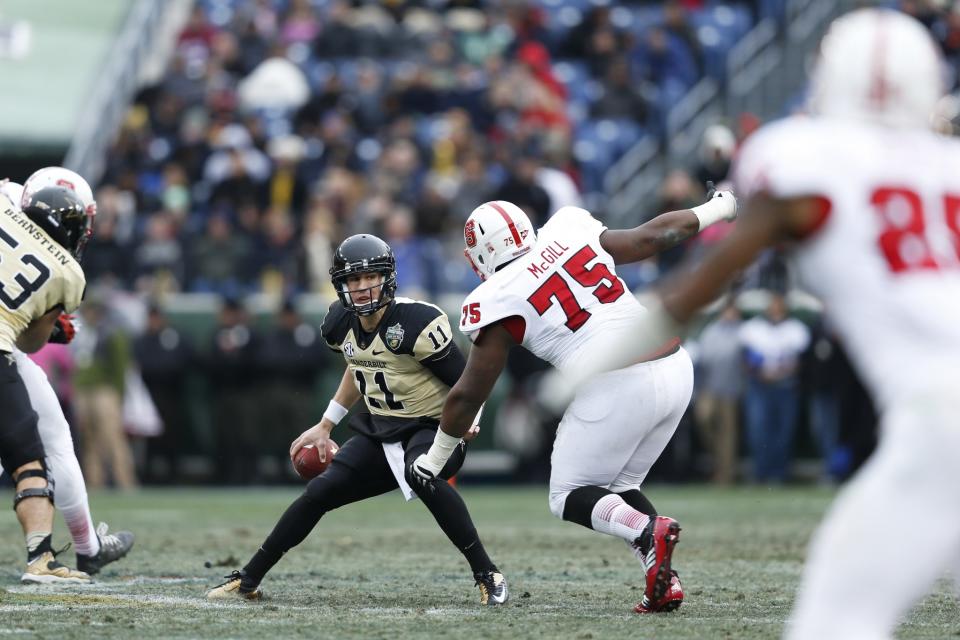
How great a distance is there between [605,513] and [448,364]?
2.83ft

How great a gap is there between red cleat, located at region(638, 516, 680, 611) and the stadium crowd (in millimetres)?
7730

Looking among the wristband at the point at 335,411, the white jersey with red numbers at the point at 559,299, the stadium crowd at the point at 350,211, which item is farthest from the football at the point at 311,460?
the stadium crowd at the point at 350,211

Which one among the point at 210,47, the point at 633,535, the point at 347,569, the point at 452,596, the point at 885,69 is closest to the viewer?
the point at 885,69

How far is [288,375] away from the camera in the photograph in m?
14.4

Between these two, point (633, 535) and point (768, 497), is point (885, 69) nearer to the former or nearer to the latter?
point (633, 535)

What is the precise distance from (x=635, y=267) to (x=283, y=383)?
3431 millimetres

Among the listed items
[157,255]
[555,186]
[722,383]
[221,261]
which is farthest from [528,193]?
[157,255]

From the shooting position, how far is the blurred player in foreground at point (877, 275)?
10.5ft

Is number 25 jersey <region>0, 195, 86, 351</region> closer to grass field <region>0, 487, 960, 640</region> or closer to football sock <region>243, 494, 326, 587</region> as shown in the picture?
grass field <region>0, 487, 960, 640</region>

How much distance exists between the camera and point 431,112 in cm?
1669

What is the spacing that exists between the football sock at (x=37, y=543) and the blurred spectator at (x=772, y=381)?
8.72m

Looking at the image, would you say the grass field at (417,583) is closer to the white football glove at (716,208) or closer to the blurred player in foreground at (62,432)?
the blurred player in foreground at (62,432)

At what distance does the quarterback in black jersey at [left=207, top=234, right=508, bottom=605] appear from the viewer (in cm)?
609

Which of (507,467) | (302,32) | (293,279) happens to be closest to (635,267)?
(507,467)
